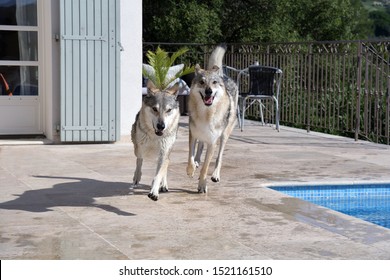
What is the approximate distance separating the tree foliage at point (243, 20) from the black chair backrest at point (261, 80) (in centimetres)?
758

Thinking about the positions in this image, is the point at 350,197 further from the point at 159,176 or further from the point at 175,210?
the point at 159,176

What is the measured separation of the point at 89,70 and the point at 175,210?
4.24m

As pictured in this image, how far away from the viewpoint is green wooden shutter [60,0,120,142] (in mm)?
10234

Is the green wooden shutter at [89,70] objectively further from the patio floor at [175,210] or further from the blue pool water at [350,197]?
the blue pool water at [350,197]

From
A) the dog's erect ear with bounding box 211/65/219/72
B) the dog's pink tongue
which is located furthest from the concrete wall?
the dog's pink tongue

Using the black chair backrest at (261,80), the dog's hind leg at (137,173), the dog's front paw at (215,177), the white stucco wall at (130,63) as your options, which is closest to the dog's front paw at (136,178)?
the dog's hind leg at (137,173)

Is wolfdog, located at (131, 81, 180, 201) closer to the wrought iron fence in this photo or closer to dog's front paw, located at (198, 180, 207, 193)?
dog's front paw, located at (198, 180, 207, 193)

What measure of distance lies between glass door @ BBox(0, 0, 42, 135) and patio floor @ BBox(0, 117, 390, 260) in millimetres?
488

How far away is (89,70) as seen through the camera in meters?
10.4

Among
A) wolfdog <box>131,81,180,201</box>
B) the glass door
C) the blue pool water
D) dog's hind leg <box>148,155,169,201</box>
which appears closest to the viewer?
dog's hind leg <box>148,155,169,201</box>

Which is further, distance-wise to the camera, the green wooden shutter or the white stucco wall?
the white stucco wall

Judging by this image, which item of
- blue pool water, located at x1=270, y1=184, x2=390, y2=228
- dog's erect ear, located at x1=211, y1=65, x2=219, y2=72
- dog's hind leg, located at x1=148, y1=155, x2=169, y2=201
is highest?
dog's erect ear, located at x1=211, y1=65, x2=219, y2=72

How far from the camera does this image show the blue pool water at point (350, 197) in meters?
7.38
